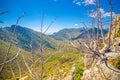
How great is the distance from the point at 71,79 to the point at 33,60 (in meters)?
26.3

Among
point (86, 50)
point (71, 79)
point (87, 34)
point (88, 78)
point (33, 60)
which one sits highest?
point (87, 34)

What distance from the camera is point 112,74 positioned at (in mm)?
9797

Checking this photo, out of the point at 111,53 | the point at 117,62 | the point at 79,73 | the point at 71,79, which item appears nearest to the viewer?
the point at 111,53

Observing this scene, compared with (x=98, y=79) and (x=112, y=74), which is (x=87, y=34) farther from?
(x=98, y=79)

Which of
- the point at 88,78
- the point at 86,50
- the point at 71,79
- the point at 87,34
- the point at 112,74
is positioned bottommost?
the point at 71,79

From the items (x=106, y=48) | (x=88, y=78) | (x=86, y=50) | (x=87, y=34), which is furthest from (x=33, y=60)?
(x=88, y=78)

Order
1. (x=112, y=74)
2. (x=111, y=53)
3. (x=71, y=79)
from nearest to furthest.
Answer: (x=111, y=53) → (x=112, y=74) → (x=71, y=79)

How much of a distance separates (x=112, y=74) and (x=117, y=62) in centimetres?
286

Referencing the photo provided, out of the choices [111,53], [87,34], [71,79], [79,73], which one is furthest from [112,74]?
[71,79]

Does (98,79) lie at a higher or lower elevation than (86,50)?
lower

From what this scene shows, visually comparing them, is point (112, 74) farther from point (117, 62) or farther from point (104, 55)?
point (104, 55)

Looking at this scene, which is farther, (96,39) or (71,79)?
(71,79)

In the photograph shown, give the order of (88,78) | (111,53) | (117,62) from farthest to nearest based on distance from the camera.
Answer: (88,78)
(117,62)
(111,53)

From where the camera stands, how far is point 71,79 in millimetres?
30719
